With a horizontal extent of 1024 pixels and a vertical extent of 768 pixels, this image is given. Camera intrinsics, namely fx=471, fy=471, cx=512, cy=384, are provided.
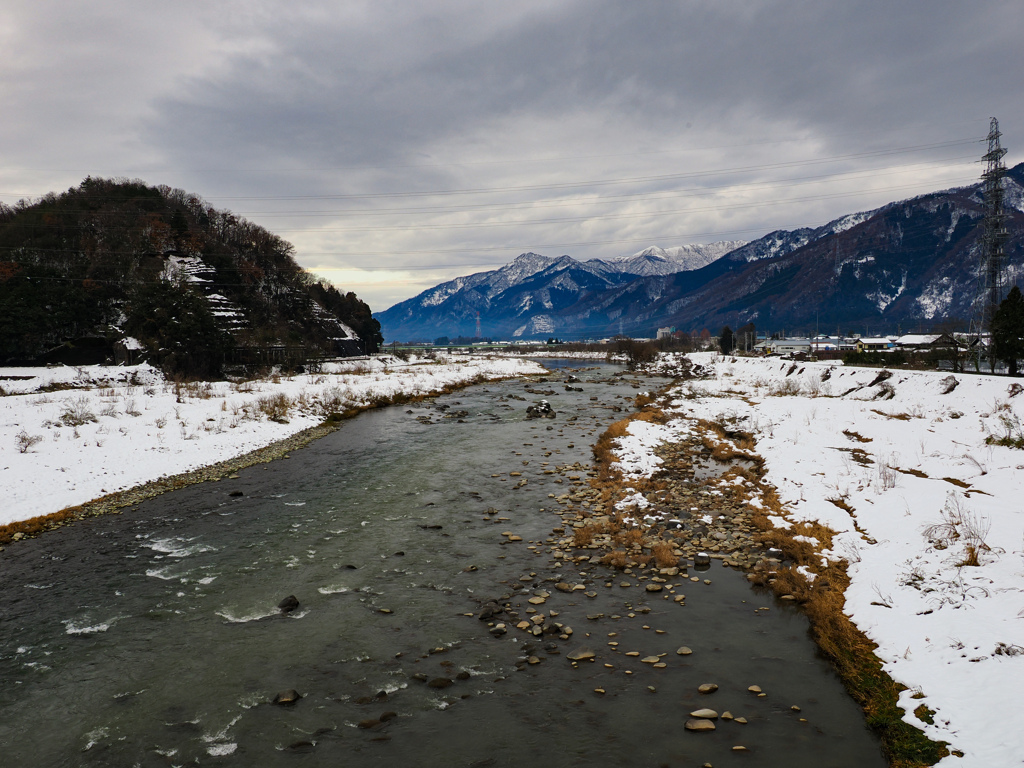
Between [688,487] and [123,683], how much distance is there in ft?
57.0

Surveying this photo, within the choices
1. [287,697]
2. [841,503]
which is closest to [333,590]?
[287,697]

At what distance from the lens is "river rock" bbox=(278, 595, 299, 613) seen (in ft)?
34.4

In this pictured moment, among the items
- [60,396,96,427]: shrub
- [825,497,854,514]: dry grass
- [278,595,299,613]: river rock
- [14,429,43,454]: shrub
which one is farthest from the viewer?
[60,396,96,427]: shrub

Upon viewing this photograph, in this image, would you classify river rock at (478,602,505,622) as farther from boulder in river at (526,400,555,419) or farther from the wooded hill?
the wooded hill

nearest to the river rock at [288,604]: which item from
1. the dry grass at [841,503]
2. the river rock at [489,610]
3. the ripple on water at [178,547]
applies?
the river rock at [489,610]

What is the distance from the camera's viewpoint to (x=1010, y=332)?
Result: 97.0ft

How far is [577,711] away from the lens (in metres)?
→ 7.48

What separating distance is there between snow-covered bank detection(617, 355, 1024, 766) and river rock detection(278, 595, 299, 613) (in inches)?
445

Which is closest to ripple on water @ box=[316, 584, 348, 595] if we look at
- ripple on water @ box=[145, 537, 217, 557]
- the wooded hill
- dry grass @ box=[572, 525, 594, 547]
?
ripple on water @ box=[145, 537, 217, 557]

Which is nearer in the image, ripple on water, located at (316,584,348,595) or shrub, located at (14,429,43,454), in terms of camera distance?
ripple on water, located at (316,584,348,595)

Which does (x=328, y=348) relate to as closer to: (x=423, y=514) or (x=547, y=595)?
(x=423, y=514)

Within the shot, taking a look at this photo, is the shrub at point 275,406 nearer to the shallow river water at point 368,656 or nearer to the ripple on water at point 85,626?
the shallow river water at point 368,656

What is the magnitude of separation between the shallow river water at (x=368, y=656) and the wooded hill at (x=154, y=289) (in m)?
42.8

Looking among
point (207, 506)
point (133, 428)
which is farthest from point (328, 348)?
point (207, 506)
